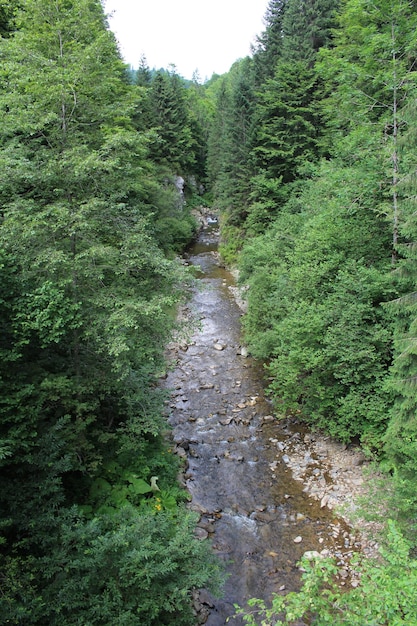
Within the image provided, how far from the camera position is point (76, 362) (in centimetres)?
789

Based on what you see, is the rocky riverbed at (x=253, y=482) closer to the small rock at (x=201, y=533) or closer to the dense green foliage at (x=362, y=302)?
the small rock at (x=201, y=533)

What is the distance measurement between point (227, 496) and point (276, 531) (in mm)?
1585

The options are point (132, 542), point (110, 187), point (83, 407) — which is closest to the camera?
point (132, 542)

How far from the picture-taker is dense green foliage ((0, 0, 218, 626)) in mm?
5074

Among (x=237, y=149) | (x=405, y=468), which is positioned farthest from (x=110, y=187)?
(x=237, y=149)

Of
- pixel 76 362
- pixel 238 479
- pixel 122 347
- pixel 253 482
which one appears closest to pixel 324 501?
pixel 253 482

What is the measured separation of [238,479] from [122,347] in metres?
6.10

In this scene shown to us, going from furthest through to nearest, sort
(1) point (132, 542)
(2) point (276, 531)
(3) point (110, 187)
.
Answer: (2) point (276, 531), (3) point (110, 187), (1) point (132, 542)

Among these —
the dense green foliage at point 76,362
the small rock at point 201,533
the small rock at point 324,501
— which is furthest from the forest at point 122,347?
the small rock at point 324,501

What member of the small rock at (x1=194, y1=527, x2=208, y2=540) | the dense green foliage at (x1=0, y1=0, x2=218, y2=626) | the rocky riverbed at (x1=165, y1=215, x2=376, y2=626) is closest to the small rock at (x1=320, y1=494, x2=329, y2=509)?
the rocky riverbed at (x1=165, y1=215, x2=376, y2=626)

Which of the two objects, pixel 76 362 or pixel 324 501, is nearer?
pixel 76 362

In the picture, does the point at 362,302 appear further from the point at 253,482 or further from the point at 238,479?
the point at 238,479

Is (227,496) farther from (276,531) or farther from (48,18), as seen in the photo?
(48,18)

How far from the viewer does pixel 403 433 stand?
7480 mm
